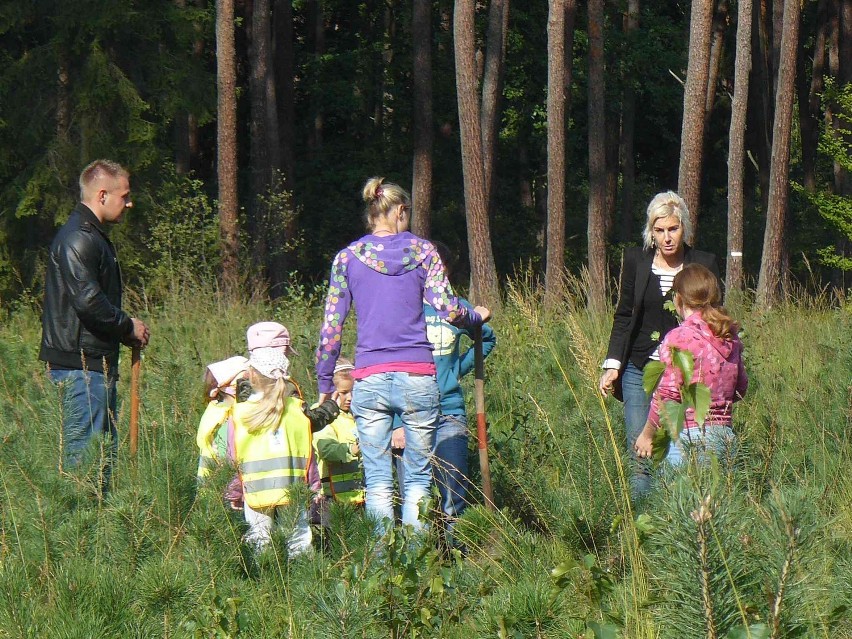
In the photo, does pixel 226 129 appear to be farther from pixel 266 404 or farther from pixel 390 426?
pixel 266 404

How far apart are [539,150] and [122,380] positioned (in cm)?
3012

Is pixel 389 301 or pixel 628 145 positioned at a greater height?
pixel 389 301

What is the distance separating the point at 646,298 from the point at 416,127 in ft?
63.1

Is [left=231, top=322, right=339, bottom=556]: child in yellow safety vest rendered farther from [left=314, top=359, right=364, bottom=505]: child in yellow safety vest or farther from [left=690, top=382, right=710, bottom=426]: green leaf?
[left=690, top=382, right=710, bottom=426]: green leaf

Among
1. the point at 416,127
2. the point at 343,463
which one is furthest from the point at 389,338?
the point at 416,127

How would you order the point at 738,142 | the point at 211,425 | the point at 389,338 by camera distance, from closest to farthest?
1. the point at 389,338
2. the point at 211,425
3. the point at 738,142

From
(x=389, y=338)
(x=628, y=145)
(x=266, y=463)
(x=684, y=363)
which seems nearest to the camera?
(x=684, y=363)

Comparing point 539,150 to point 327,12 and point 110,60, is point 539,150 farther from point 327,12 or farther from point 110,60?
point 110,60

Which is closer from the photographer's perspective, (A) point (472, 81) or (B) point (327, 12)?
(A) point (472, 81)

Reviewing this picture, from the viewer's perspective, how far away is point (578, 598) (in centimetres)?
389

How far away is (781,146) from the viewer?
761 inches

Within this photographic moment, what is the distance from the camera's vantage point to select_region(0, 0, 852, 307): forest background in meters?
19.2

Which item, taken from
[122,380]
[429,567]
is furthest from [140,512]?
[122,380]

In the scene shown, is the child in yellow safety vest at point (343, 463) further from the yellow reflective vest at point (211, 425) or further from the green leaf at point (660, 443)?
the green leaf at point (660, 443)
